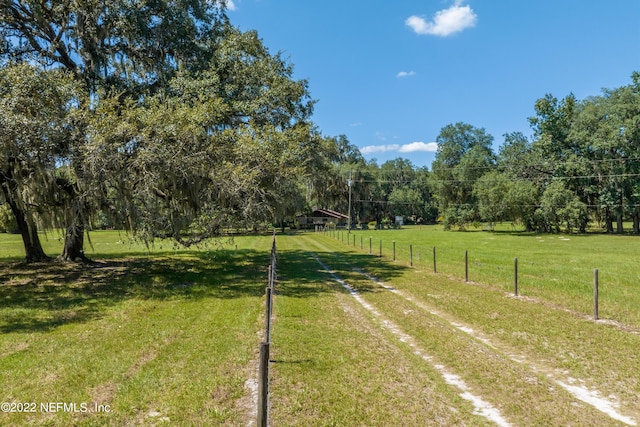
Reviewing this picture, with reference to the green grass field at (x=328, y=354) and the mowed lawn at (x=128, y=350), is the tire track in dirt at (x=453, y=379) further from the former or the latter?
the mowed lawn at (x=128, y=350)

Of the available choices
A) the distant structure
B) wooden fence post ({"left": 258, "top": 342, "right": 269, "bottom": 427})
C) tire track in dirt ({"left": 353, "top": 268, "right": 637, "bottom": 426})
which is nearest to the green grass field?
tire track in dirt ({"left": 353, "top": 268, "right": 637, "bottom": 426})

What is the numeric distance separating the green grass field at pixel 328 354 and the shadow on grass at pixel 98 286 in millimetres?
113

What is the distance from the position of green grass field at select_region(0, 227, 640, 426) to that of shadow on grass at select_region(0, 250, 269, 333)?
0.37ft

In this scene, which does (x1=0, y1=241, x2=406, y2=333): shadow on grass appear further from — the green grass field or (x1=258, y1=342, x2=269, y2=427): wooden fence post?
(x1=258, y1=342, x2=269, y2=427): wooden fence post

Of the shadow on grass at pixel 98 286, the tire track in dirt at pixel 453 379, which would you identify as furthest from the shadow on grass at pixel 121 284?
the tire track in dirt at pixel 453 379

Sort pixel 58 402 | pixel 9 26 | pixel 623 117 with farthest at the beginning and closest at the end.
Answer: pixel 623 117
pixel 9 26
pixel 58 402

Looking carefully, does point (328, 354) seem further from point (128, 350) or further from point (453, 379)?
point (128, 350)

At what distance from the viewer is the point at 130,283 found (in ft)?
A: 44.5

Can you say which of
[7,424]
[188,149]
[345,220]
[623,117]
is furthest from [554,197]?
[7,424]

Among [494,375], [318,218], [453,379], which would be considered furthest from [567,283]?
[318,218]

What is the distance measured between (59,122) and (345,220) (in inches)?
2863

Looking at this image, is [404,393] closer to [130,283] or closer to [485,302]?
[485,302]

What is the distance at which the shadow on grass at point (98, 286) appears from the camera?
926cm

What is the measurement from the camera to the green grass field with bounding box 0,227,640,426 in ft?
14.5
